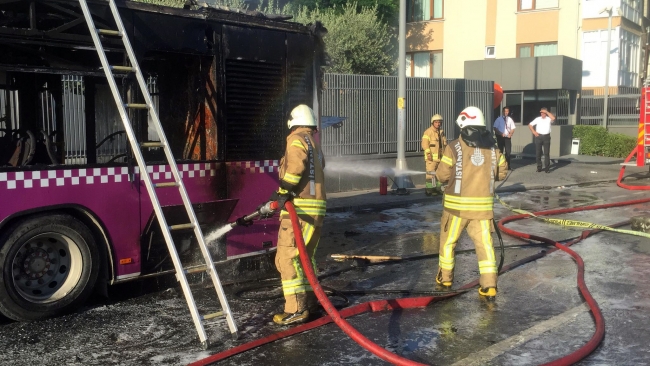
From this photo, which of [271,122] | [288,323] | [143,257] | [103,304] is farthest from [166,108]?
[288,323]

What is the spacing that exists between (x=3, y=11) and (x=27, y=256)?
1998 mm

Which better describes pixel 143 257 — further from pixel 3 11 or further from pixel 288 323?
pixel 3 11

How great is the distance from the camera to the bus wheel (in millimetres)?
5594

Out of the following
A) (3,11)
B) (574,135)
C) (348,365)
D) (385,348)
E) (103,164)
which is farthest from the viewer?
(574,135)

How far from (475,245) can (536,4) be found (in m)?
27.1

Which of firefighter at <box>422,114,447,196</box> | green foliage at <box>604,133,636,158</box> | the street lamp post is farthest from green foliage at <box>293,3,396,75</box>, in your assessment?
firefighter at <box>422,114,447,196</box>

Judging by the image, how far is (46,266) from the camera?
590cm

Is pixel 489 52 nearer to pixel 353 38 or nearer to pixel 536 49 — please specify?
pixel 536 49

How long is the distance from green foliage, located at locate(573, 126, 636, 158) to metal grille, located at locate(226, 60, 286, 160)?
2197 centimetres

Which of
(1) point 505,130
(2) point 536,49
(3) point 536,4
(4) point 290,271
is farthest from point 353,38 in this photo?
(4) point 290,271

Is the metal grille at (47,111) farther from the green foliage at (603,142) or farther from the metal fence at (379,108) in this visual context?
the green foliage at (603,142)

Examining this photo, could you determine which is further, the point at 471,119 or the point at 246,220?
the point at 471,119

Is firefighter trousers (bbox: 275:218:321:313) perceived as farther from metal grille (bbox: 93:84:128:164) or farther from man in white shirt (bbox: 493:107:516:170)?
man in white shirt (bbox: 493:107:516:170)

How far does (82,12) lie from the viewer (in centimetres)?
590
